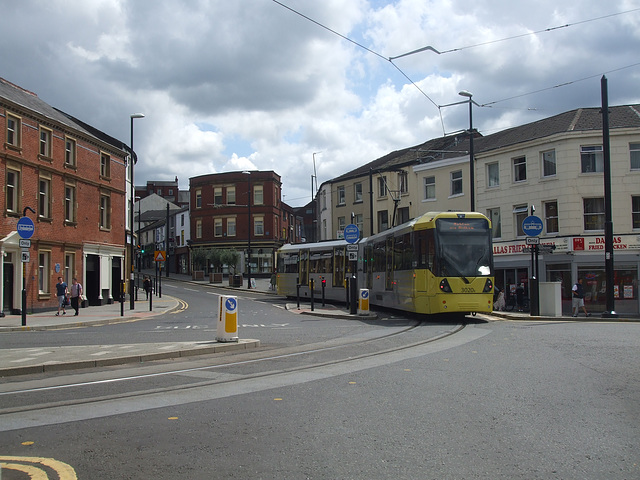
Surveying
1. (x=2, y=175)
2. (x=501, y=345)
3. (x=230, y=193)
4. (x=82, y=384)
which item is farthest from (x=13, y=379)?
(x=230, y=193)

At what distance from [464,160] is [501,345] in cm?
2532

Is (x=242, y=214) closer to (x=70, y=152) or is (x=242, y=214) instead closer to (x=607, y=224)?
(x=70, y=152)

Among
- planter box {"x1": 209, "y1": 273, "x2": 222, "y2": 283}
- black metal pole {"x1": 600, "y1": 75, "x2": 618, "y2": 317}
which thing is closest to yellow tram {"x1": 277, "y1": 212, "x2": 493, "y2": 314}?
black metal pole {"x1": 600, "y1": 75, "x2": 618, "y2": 317}

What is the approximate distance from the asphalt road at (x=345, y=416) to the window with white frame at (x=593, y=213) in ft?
65.0

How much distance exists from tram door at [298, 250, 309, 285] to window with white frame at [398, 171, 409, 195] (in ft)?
34.4

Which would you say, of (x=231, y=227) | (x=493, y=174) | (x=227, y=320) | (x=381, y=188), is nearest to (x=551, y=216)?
(x=493, y=174)

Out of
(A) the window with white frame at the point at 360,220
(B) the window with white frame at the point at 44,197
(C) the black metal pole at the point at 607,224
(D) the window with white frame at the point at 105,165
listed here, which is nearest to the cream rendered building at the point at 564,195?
(C) the black metal pole at the point at 607,224

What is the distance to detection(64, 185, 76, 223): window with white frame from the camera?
1265 inches

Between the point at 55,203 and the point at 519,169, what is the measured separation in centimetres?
2475

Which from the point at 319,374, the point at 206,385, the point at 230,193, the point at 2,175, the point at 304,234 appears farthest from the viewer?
the point at 304,234

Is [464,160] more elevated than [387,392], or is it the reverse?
[464,160]

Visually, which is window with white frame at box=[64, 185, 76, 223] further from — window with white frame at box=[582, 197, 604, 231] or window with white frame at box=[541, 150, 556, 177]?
window with white frame at box=[582, 197, 604, 231]

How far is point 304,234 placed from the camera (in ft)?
310

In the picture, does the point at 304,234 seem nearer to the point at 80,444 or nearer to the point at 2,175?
the point at 2,175
